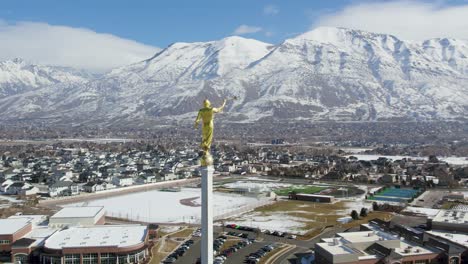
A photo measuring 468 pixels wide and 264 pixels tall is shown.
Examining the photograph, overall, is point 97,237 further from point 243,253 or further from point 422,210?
point 422,210

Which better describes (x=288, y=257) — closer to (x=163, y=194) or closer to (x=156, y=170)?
(x=163, y=194)

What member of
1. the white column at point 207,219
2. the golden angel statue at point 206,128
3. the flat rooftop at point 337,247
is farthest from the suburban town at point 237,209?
the golden angel statue at point 206,128

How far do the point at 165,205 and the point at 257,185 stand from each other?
1633cm

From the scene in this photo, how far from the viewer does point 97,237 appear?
3203 cm

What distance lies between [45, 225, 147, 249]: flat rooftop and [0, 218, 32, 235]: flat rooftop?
105 inches

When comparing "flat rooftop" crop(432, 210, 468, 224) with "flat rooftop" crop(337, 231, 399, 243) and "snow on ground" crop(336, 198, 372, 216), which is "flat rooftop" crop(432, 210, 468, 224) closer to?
"flat rooftop" crop(337, 231, 399, 243)

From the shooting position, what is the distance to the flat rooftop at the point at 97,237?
30.5 m

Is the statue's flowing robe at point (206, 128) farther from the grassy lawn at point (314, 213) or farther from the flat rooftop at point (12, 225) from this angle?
the grassy lawn at point (314, 213)

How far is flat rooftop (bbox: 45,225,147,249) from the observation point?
100ft

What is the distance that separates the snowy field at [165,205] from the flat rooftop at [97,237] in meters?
11.0

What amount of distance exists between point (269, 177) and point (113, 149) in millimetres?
50952

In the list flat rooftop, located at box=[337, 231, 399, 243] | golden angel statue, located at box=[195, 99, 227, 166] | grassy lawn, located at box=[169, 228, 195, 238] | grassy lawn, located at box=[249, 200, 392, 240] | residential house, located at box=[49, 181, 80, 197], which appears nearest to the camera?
golden angel statue, located at box=[195, 99, 227, 166]

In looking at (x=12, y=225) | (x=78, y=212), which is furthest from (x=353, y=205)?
(x=12, y=225)

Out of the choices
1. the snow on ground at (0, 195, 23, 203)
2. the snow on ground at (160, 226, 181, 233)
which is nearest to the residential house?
the snow on ground at (0, 195, 23, 203)
